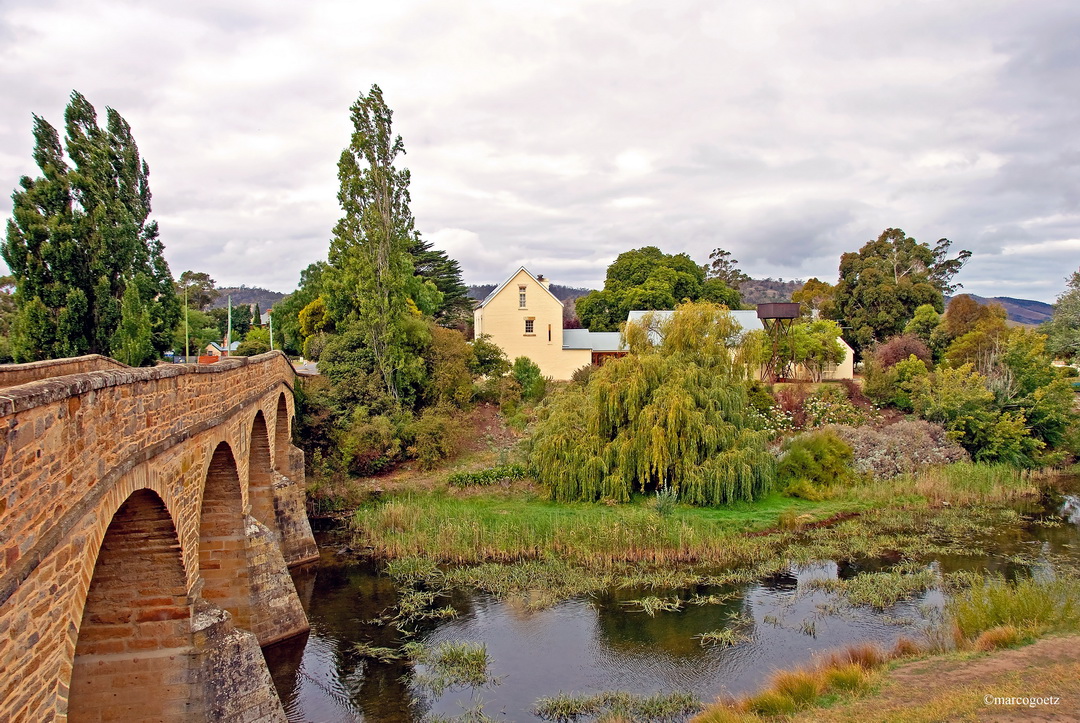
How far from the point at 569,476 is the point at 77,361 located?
47.7 feet

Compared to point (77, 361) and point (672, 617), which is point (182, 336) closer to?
point (77, 361)

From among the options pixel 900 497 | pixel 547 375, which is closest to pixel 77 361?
pixel 900 497

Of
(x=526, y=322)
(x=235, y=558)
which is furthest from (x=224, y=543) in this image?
(x=526, y=322)

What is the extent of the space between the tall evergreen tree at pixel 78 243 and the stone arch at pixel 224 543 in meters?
11.4

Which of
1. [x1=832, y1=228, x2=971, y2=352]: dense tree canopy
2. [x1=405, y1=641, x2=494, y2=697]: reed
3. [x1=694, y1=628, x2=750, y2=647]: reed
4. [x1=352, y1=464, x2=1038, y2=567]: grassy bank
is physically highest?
[x1=832, y1=228, x2=971, y2=352]: dense tree canopy

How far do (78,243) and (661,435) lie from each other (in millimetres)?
18402

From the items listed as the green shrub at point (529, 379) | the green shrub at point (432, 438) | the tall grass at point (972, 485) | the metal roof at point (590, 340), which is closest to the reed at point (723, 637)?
the tall grass at point (972, 485)

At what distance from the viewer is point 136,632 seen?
8.17 metres

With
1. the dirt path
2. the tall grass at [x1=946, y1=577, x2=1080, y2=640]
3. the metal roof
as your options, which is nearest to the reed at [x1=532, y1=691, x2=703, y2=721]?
the dirt path

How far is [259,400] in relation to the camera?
45.4ft

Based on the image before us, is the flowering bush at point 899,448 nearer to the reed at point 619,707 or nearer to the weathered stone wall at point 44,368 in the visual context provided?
the reed at point 619,707

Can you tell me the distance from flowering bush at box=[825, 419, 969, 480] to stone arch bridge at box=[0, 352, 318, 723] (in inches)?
846

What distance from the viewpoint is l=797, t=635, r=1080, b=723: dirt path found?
902cm

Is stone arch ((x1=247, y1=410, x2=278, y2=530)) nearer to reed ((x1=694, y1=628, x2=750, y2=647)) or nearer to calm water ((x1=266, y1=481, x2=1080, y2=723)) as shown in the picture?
calm water ((x1=266, y1=481, x2=1080, y2=723))
